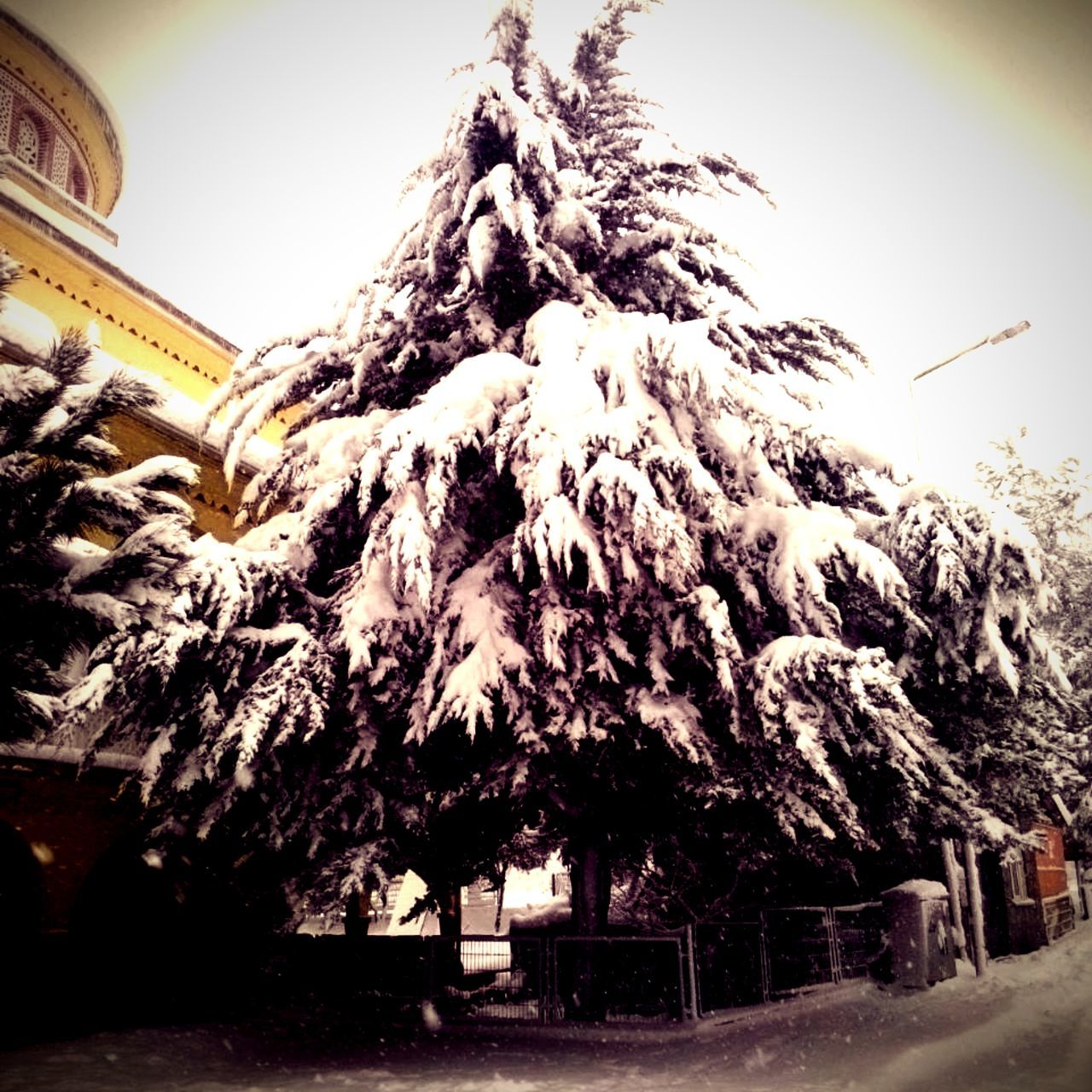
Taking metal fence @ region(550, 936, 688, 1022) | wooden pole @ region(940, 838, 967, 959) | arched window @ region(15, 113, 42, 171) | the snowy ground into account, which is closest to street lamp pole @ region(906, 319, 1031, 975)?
wooden pole @ region(940, 838, 967, 959)

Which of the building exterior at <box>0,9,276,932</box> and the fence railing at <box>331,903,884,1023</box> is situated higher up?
the building exterior at <box>0,9,276,932</box>

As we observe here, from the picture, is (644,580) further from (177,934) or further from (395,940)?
(177,934)

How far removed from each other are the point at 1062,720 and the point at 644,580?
1217 centimetres

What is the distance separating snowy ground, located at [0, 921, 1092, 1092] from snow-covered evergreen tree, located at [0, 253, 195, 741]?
16.4 feet

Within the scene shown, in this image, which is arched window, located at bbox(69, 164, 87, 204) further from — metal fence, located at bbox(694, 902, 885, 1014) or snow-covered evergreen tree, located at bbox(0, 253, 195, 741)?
metal fence, located at bbox(694, 902, 885, 1014)

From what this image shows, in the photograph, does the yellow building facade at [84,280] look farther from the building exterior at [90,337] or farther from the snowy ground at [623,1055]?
the snowy ground at [623,1055]

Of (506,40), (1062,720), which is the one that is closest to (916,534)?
(506,40)

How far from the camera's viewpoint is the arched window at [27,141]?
20703mm

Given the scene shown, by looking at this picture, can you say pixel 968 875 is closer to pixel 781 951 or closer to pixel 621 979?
pixel 781 951

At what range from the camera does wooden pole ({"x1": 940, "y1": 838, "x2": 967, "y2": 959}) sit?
14703mm

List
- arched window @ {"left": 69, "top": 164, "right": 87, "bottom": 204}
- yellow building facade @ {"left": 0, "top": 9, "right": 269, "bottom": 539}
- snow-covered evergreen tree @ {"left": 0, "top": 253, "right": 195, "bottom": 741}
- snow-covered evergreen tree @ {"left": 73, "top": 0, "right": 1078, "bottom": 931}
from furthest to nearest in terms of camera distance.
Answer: arched window @ {"left": 69, "top": 164, "right": 87, "bottom": 204} < yellow building facade @ {"left": 0, "top": 9, "right": 269, "bottom": 539} < snow-covered evergreen tree @ {"left": 73, "top": 0, "right": 1078, "bottom": 931} < snow-covered evergreen tree @ {"left": 0, "top": 253, "right": 195, "bottom": 741}

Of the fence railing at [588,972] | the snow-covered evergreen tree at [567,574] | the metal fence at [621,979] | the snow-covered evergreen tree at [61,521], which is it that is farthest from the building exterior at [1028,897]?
the snow-covered evergreen tree at [61,521]

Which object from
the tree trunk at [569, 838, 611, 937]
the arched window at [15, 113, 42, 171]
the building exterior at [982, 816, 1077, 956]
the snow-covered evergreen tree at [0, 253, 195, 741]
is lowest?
the building exterior at [982, 816, 1077, 956]

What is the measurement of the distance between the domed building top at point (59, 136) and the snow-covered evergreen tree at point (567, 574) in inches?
455
